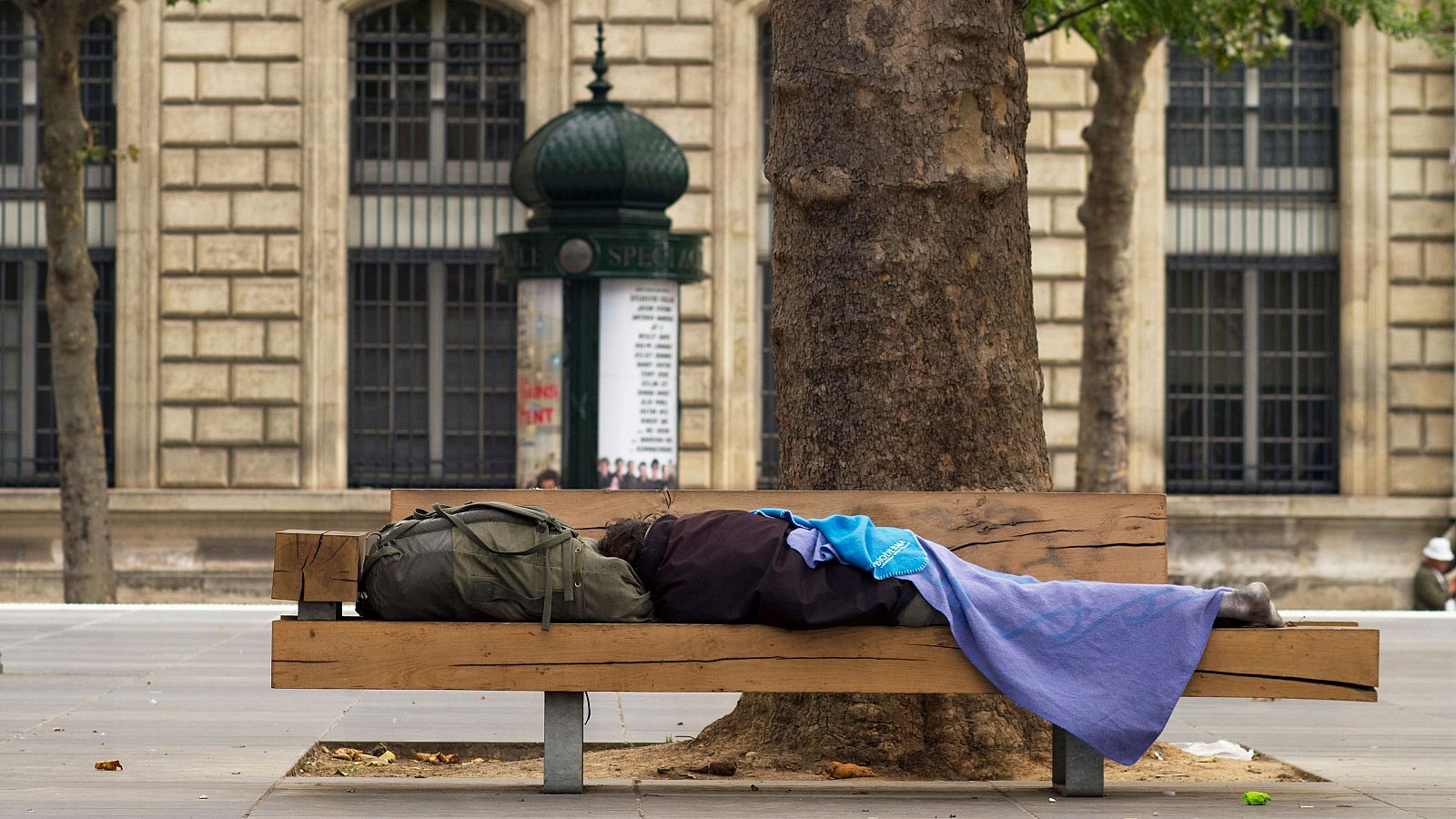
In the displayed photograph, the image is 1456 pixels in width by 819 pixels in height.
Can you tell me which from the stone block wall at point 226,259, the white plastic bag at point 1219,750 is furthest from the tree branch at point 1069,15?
the stone block wall at point 226,259

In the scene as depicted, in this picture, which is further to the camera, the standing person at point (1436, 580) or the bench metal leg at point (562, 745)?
the standing person at point (1436, 580)

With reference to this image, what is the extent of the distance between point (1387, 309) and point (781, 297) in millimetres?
14644

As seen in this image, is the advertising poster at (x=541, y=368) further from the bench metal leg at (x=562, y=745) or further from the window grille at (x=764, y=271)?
the window grille at (x=764, y=271)

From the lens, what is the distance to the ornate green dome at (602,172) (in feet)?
37.4

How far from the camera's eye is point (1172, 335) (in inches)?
802

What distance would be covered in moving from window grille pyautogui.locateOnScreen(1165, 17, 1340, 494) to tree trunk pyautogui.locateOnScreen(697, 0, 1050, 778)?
45.7 ft

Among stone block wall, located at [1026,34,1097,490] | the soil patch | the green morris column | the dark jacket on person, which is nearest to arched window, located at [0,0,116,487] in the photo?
stone block wall, located at [1026,34,1097,490]

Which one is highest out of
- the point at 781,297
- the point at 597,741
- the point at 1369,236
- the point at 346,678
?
the point at 1369,236

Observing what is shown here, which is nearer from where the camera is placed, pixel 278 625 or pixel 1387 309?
pixel 278 625

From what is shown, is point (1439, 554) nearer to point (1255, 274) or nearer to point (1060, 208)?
point (1255, 274)

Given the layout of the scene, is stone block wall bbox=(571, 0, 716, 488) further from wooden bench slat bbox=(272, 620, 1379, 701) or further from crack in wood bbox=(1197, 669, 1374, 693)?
crack in wood bbox=(1197, 669, 1374, 693)

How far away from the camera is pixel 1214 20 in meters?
16.3

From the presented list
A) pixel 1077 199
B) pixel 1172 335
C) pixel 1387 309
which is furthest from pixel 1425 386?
pixel 1077 199

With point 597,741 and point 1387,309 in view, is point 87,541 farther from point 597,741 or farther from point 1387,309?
point 1387,309
